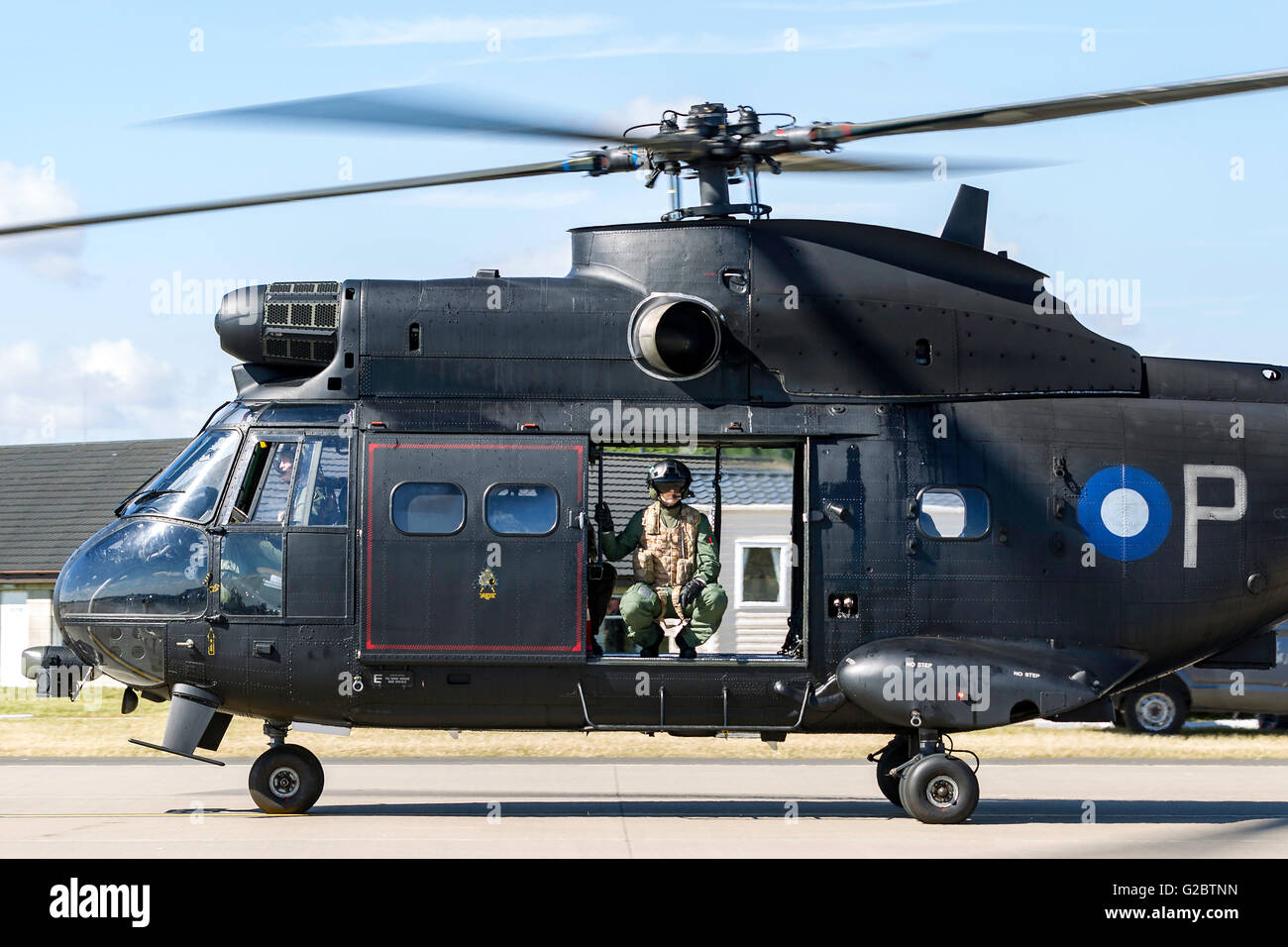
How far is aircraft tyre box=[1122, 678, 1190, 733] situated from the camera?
2147 centimetres

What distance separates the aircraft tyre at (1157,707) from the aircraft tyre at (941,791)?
11.1 metres

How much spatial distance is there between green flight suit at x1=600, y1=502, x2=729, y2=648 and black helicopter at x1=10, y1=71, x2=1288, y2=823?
286 mm

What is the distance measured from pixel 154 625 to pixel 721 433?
450cm

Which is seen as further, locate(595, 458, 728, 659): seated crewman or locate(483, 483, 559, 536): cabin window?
locate(595, 458, 728, 659): seated crewman

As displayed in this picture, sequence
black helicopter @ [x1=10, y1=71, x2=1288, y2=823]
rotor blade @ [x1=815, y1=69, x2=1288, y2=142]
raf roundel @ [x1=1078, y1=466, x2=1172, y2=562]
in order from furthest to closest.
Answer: raf roundel @ [x1=1078, y1=466, x2=1172, y2=562]
black helicopter @ [x1=10, y1=71, x2=1288, y2=823]
rotor blade @ [x1=815, y1=69, x2=1288, y2=142]

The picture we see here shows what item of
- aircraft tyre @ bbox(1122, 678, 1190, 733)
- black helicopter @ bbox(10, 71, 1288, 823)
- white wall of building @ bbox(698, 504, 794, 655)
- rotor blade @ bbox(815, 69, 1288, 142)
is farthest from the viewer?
white wall of building @ bbox(698, 504, 794, 655)

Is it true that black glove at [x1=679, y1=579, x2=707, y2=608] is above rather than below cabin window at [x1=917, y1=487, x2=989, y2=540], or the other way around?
below

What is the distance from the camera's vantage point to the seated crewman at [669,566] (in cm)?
1148

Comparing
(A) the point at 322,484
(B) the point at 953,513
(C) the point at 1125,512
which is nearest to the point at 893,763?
(B) the point at 953,513

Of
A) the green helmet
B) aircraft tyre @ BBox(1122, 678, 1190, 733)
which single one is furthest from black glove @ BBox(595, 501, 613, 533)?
aircraft tyre @ BBox(1122, 678, 1190, 733)

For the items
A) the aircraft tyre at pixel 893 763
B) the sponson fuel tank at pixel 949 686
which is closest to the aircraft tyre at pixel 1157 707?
the aircraft tyre at pixel 893 763

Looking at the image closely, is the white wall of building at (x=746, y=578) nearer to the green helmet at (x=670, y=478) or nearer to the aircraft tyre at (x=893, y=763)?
the aircraft tyre at (x=893, y=763)

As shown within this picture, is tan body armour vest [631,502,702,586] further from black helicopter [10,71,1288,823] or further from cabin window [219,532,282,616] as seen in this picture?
cabin window [219,532,282,616]

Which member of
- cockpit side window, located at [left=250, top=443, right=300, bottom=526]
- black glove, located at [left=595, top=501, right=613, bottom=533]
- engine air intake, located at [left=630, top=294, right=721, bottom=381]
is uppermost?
engine air intake, located at [left=630, top=294, right=721, bottom=381]
